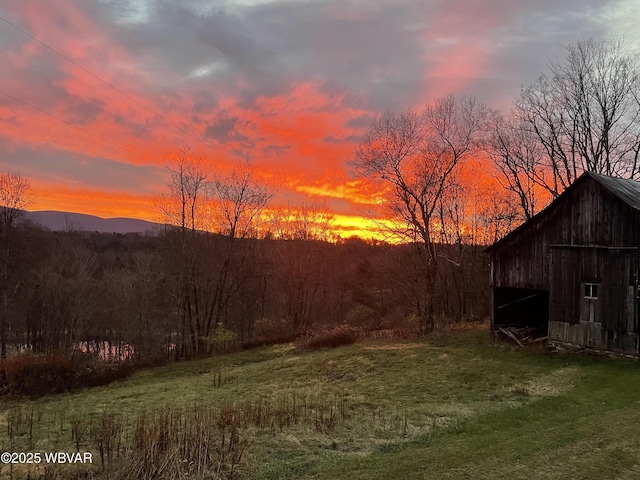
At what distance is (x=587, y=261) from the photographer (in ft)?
53.3

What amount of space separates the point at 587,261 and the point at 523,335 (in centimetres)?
492

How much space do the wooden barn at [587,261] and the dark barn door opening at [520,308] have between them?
167cm

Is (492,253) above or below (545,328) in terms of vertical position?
above

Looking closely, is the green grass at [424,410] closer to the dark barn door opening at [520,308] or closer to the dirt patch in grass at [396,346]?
the dirt patch in grass at [396,346]

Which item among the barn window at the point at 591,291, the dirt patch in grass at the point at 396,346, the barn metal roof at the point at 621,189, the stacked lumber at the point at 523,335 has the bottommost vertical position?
the dirt patch in grass at the point at 396,346

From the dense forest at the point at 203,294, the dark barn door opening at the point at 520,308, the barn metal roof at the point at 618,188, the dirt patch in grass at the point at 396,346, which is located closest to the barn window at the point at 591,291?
the barn metal roof at the point at 618,188

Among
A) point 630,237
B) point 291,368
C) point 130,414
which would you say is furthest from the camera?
point 291,368

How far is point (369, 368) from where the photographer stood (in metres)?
17.0

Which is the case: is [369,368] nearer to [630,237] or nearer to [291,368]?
[291,368]

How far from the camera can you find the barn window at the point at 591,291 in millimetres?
15898

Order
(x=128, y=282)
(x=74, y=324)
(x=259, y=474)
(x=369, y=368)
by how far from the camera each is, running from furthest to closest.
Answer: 1. (x=128, y=282)
2. (x=74, y=324)
3. (x=369, y=368)
4. (x=259, y=474)

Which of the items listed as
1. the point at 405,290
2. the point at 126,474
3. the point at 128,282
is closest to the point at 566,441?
the point at 126,474

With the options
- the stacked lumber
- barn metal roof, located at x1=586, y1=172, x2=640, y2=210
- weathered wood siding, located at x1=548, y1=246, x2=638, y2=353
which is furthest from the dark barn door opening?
barn metal roof, located at x1=586, y1=172, x2=640, y2=210

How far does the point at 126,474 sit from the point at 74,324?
36846 millimetres
